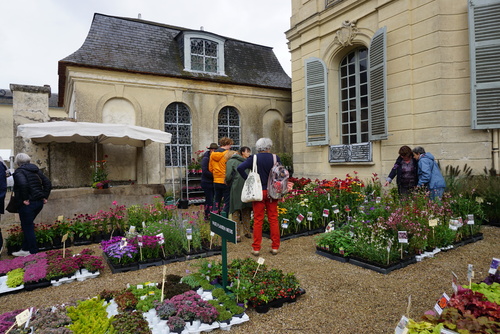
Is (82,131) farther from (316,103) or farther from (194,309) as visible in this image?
(316,103)

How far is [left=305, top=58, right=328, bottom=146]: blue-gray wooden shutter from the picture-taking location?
32.1 feet

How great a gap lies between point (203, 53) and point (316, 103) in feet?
Answer: 18.5

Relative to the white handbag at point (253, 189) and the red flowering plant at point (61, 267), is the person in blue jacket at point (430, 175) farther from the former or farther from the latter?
the red flowering plant at point (61, 267)

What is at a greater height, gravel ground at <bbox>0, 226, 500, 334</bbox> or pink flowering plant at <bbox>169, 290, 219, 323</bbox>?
pink flowering plant at <bbox>169, 290, 219, 323</bbox>

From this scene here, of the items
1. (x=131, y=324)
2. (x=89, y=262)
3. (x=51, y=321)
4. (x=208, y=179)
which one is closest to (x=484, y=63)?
(x=208, y=179)

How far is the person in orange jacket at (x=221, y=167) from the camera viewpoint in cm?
620

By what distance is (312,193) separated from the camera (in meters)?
6.98

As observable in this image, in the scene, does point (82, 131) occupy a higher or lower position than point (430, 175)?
higher

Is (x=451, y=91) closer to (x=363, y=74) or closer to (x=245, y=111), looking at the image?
(x=363, y=74)

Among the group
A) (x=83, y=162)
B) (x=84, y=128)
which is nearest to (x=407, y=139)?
(x=84, y=128)

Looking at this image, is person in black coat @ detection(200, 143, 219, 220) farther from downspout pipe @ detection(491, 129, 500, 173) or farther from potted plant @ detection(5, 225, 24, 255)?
downspout pipe @ detection(491, 129, 500, 173)

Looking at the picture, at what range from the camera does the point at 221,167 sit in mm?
6359

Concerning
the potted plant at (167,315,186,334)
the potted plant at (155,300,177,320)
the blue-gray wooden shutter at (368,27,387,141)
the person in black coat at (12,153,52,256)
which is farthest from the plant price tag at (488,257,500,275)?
the person in black coat at (12,153,52,256)

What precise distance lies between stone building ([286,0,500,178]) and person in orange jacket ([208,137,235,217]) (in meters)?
4.38
